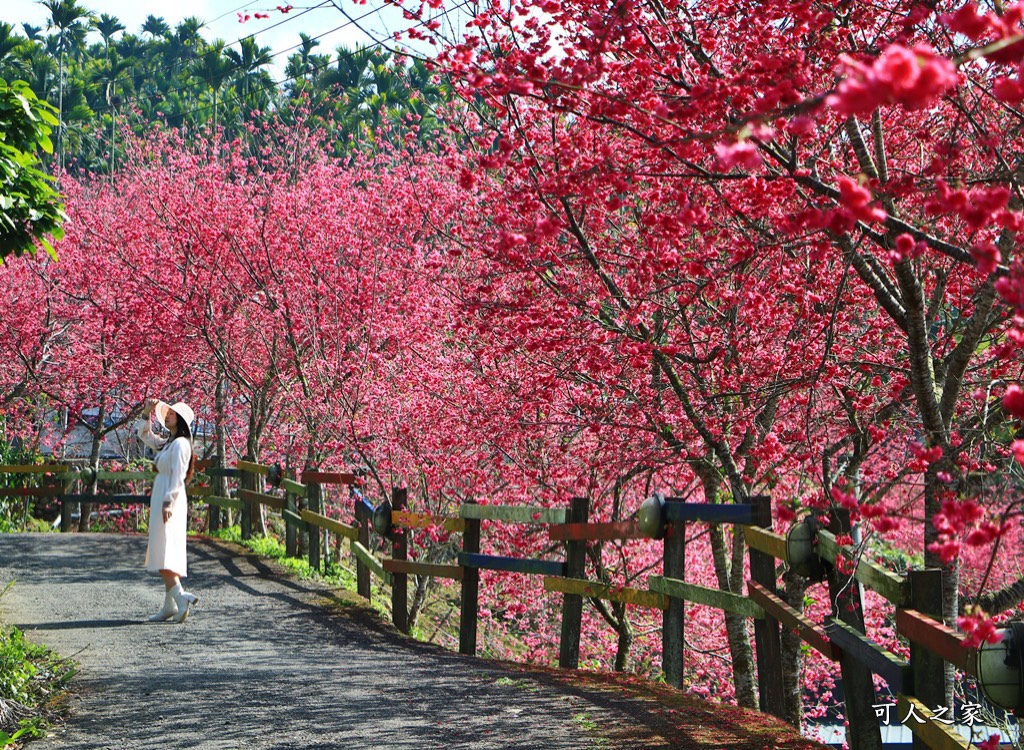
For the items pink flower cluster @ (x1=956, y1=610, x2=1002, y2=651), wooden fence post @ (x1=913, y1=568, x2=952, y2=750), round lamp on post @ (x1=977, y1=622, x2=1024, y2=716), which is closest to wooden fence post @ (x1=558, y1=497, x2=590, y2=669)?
wooden fence post @ (x1=913, y1=568, x2=952, y2=750)

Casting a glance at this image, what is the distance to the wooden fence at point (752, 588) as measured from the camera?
429 cm

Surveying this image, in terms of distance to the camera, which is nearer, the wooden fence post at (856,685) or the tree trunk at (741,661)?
the wooden fence post at (856,685)

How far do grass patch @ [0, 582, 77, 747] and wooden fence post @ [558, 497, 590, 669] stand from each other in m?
3.56

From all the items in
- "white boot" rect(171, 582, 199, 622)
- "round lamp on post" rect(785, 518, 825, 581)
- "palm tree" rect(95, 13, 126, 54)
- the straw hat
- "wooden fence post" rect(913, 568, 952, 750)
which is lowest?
"white boot" rect(171, 582, 199, 622)

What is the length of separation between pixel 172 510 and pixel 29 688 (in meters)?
3.13

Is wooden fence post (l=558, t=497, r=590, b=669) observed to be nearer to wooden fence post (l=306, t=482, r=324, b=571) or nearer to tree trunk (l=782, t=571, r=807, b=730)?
tree trunk (l=782, t=571, r=807, b=730)

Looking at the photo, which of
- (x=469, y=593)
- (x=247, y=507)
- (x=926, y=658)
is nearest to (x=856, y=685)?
(x=926, y=658)

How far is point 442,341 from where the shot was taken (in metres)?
13.9

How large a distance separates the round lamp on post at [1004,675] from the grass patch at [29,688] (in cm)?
419

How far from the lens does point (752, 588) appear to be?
6.44m

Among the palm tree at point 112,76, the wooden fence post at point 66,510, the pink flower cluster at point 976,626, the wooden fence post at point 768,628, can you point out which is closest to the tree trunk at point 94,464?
the wooden fence post at point 66,510

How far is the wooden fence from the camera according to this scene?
4289 mm

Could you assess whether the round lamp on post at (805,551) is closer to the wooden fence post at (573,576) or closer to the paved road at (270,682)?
the paved road at (270,682)

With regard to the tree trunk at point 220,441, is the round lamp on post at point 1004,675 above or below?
below
